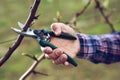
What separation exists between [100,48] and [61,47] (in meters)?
0.33

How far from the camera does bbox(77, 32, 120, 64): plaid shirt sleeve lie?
74.7 inches

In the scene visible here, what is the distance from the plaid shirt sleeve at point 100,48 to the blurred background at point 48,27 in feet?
1.22

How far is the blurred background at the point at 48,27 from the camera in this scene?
2.98 meters

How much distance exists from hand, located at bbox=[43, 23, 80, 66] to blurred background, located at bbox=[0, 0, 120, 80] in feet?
2.05

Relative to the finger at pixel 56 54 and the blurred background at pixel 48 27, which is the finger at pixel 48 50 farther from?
the blurred background at pixel 48 27

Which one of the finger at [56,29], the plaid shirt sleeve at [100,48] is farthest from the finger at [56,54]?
the plaid shirt sleeve at [100,48]

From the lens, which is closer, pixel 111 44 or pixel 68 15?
pixel 111 44

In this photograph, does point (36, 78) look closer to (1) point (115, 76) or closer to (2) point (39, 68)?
(2) point (39, 68)

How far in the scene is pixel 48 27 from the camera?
3.67 metres

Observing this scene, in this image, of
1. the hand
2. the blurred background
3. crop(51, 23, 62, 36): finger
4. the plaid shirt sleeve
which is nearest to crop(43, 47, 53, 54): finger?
the hand

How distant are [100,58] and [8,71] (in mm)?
1313

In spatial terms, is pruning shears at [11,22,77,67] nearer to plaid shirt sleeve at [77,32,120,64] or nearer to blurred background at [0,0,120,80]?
plaid shirt sleeve at [77,32,120,64]

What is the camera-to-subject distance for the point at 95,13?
12.7ft

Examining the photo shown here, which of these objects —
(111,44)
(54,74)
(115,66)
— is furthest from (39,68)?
(111,44)
